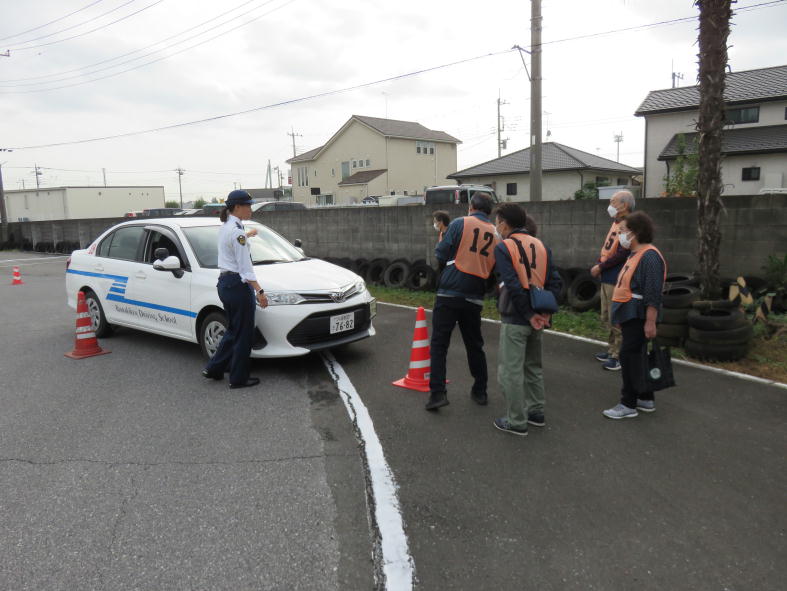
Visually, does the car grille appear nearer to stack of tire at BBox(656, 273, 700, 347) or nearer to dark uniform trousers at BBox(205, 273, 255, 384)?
dark uniform trousers at BBox(205, 273, 255, 384)

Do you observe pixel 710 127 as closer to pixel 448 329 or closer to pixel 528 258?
pixel 528 258

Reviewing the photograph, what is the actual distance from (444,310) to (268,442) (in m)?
1.75

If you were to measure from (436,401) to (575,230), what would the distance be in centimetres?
609

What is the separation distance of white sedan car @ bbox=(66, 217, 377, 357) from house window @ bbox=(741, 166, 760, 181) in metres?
24.0

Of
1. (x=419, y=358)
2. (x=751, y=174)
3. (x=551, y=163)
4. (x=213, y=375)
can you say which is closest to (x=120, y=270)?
(x=213, y=375)

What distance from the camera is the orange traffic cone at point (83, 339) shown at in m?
6.54

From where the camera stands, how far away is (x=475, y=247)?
4.47m

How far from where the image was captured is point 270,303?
553 centimetres

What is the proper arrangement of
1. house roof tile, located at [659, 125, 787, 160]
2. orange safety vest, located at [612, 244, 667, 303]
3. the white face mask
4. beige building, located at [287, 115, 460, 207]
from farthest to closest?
beige building, located at [287, 115, 460, 207]
house roof tile, located at [659, 125, 787, 160]
the white face mask
orange safety vest, located at [612, 244, 667, 303]

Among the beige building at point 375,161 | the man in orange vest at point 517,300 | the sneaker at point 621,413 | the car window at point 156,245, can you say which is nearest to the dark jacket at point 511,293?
the man in orange vest at point 517,300

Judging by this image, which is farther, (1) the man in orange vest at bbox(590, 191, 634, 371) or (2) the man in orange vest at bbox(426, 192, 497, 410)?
(1) the man in orange vest at bbox(590, 191, 634, 371)

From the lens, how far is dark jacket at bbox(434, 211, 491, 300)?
4480 mm

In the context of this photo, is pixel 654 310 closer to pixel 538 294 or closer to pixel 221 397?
pixel 538 294

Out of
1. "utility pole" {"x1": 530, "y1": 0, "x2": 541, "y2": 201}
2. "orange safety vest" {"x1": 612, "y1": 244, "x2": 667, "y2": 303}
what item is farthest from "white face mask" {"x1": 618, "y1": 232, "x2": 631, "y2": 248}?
"utility pole" {"x1": 530, "y1": 0, "x2": 541, "y2": 201}
